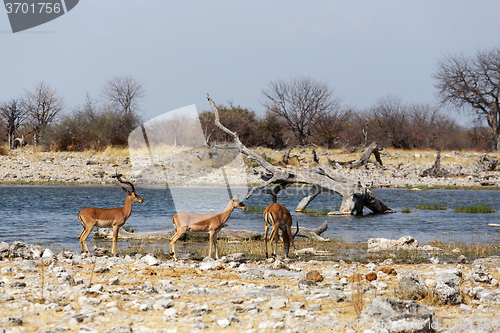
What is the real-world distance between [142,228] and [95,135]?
2998 cm

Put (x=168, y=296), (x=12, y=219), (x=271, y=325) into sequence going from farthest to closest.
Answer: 1. (x=12, y=219)
2. (x=168, y=296)
3. (x=271, y=325)

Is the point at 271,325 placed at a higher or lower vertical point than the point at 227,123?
lower

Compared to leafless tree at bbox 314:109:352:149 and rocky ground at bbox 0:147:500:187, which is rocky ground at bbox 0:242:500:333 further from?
leafless tree at bbox 314:109:352:149

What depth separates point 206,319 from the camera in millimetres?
5020

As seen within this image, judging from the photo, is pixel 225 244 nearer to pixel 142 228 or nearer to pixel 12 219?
pixel 142 228

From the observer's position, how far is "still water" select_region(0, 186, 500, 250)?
13422mm

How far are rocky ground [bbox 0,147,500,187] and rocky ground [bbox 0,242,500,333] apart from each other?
77.2ft

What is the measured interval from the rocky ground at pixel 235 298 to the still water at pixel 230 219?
4045 mm

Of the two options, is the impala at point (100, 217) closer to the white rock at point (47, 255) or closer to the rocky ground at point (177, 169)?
the white rock at point (47, 255)

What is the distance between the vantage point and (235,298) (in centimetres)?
592

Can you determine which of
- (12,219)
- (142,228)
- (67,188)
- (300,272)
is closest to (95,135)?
(67,188)

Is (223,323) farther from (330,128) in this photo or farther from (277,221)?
(330,128)

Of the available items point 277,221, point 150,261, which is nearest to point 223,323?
point 150,261

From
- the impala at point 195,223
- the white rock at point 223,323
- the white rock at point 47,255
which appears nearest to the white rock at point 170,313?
the white rock at point 223,323
